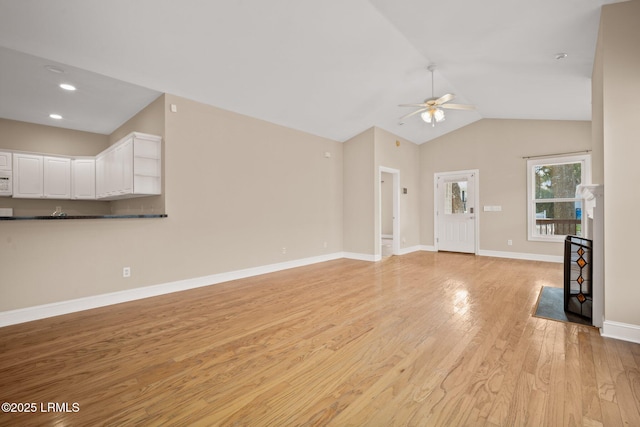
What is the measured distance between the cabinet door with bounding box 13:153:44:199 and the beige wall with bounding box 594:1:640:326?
8.09 metres

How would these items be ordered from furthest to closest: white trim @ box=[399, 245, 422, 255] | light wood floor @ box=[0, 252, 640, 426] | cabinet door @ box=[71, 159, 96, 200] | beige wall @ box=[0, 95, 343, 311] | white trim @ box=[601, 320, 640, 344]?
white trim @ box=[399, 245, 422, 255]
cabinet door @ box=[71, 159, 96, 200]
beige wall @ box=[0, 95, 343, 311]
white trim @ box=[601, 320, 640, 344]
light wood floor @ box=[0, 252, 640, 426]

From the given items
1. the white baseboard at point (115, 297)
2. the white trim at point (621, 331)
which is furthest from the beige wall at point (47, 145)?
the white trim at point (621, 331)

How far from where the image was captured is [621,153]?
8.00 ft

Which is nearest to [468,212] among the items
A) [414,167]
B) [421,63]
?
[414,167]

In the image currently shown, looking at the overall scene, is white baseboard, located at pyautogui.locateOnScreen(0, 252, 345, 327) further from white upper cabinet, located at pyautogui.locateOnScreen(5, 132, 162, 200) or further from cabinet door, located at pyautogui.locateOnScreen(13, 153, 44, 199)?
cabinet door, located at pyautogui.locateOnScreen(13, 153, 44, 199)

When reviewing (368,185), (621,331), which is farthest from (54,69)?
(621,331)

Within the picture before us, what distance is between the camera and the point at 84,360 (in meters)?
2.17

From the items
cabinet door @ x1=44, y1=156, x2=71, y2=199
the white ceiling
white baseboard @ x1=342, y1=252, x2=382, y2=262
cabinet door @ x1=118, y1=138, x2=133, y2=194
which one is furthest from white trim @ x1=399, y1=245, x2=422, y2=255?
cabinet door @ x1=44, y1=156, x2=71, y2=199

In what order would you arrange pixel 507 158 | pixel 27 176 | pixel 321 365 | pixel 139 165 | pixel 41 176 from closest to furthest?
pixel 321 365 → pixel 139 165 → pixel 27 176 → pixel 41 176 → pixel 507 158

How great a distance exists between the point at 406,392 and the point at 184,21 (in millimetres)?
3808

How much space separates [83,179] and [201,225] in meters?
3.17

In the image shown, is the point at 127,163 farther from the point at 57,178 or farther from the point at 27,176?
the point at 27,176

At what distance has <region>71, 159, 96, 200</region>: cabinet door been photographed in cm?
546

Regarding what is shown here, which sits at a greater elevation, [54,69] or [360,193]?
[54,69]
